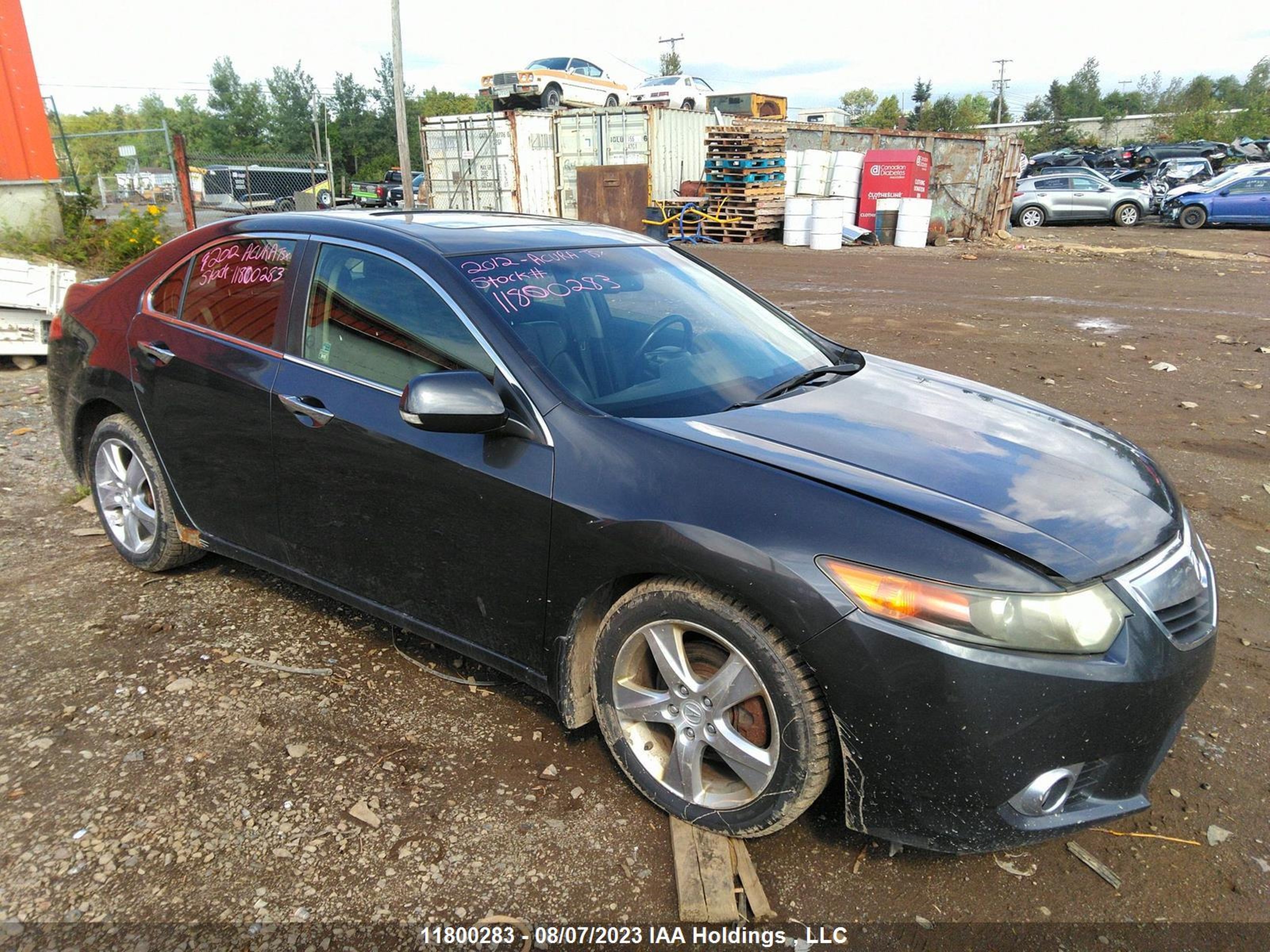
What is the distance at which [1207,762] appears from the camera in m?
2.84

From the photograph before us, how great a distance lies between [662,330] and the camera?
3.14m

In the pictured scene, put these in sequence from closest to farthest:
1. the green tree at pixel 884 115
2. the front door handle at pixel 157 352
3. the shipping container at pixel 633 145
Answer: the front door handle at pixel 157 352
the shipping container at pixel 633 145
the green tree at pixel 884 115

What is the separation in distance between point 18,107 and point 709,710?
13075mm

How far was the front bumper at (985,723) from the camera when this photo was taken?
2.03 m

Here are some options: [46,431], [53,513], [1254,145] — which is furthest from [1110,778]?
[1254,145]

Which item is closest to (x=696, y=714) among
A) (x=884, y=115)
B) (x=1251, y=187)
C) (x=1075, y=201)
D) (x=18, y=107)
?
(x=18, y=107)

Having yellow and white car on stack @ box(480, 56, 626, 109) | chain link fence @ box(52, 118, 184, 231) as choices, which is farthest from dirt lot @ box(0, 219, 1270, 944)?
yellow and white car on stack @ box(480, 56, 626, 109)

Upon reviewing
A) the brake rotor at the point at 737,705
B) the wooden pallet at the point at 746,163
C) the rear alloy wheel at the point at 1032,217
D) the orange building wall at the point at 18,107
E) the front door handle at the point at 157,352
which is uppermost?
the orange building wall at the point at 18,107

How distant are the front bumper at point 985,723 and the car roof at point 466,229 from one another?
186 centimetres

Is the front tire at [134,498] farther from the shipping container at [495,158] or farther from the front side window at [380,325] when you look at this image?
the shipping container at [495,158]

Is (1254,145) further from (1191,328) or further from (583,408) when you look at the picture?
(583,408)

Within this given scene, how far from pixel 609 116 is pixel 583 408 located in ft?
76.7

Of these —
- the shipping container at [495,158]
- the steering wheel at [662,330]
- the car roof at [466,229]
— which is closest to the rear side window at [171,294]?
the car roof at [466,229]

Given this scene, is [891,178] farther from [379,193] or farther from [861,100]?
[861,100]
